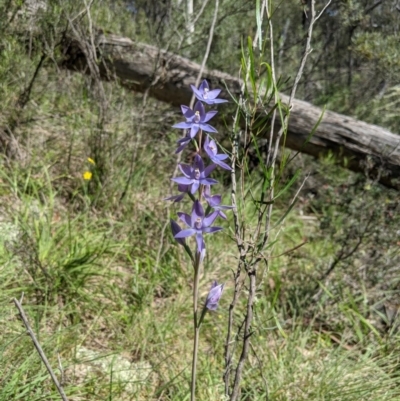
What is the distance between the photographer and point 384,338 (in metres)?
2.59

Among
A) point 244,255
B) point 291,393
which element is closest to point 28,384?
point 244,255

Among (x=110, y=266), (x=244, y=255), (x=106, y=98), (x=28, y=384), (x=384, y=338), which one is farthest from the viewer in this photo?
(x=106, y=98)

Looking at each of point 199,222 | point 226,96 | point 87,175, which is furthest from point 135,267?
point 226,96

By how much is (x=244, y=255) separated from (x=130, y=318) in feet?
4.71

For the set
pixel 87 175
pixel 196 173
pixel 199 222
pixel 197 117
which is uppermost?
pixel 197 117

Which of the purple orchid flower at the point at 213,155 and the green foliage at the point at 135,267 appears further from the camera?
the green foliage at the point at 135,267

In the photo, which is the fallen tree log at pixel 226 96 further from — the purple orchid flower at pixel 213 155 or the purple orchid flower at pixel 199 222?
the purple orchid flower at pixel 199 222

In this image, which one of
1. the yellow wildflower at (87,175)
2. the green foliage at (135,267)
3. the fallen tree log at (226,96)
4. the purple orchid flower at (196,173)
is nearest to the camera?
the purple orchid flower at (196,173)

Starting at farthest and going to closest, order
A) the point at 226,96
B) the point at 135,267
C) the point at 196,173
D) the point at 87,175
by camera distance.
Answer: the point at 226,96, the point at 87,175, the point at 135,267, the point at 196,173

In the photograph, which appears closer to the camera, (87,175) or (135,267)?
(135,267)

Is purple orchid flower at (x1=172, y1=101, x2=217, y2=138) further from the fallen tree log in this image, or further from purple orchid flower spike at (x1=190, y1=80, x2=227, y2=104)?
the fallen tree log

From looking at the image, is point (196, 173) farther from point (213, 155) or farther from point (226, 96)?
point (226, 96)

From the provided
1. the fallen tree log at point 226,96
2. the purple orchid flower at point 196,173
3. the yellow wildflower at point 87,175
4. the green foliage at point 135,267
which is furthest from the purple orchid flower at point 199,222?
the fallen tree log at point 226,96

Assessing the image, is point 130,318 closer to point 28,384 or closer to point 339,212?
point 28,384
